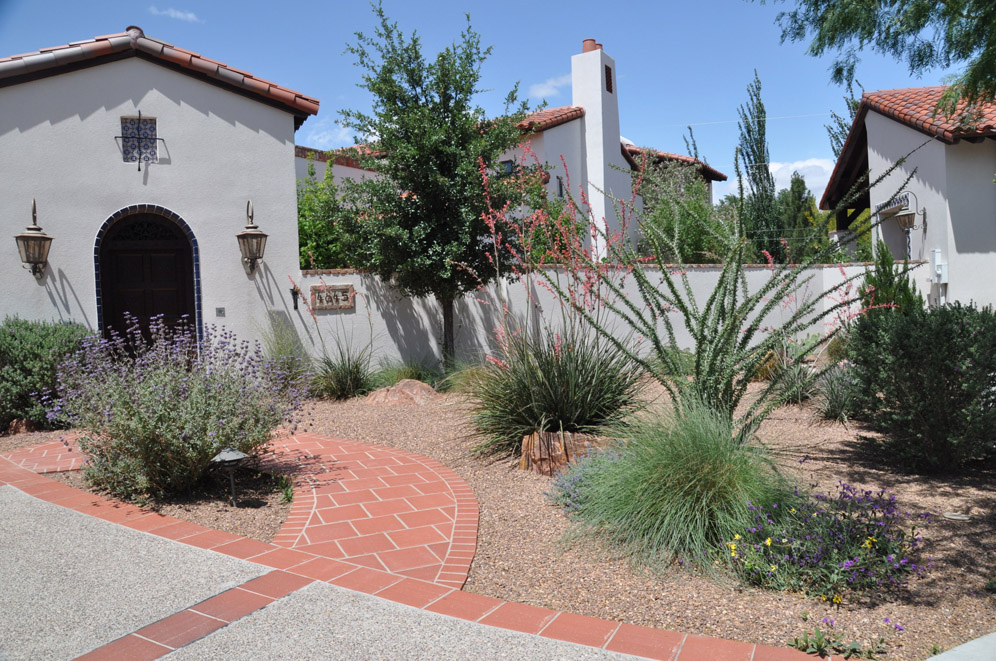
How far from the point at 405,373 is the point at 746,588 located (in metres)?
7.55

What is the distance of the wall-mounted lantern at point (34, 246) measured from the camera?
9461 millimetres

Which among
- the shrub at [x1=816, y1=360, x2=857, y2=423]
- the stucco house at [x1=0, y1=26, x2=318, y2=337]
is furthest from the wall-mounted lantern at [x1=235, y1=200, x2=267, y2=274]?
the shrub at [x1=816, y1=360, x2=857, y2=423]

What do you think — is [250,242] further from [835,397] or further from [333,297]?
[835,397]

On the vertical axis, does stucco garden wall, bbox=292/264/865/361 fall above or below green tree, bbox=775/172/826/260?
below

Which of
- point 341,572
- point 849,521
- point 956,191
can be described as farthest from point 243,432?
point 956,191

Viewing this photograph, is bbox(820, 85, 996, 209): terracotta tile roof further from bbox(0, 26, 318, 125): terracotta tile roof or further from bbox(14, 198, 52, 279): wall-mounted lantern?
bbox(14, 198, 52, 279): wall-mounted lantern

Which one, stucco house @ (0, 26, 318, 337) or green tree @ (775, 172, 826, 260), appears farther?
green tree @ (775, 172, 826, 260)

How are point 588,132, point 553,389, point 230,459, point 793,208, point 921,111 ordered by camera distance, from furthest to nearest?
1. point 793,208
2. point 588,132
3. point 921,111
4. point 553,389
5. point 230,459

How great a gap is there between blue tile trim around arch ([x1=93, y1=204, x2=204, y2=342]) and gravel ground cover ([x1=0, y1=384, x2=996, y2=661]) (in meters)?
6.06

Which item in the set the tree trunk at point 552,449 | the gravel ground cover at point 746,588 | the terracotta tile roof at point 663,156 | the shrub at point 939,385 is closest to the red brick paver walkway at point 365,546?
the gravel ground cover at point 746,588

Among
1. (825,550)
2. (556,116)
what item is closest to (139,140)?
(825,550)

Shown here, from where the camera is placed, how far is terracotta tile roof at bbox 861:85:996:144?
12.0 meters

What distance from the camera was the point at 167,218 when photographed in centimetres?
1046

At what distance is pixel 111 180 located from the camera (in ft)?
33.2
